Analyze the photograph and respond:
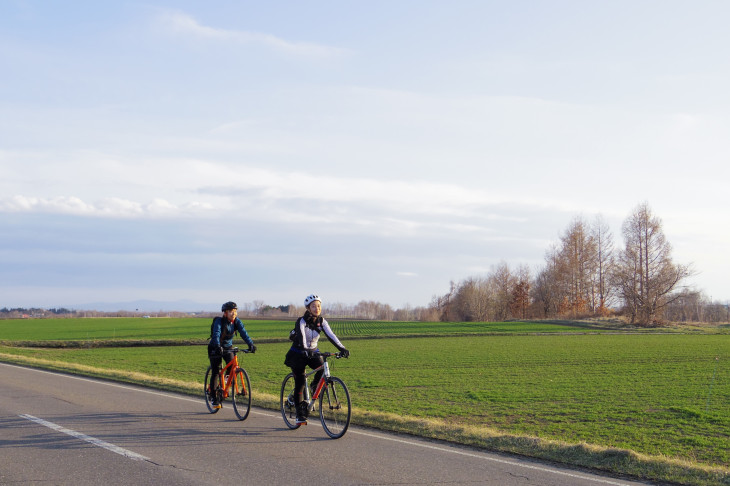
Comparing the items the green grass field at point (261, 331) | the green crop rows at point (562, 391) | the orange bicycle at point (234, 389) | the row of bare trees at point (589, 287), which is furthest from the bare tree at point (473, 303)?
the orange bicycle at point (234, 389)

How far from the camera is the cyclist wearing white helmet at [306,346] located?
9977 mm

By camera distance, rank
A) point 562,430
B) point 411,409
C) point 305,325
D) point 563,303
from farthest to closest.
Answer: point 563,303, point 411,409, point 562,430, point 305,325

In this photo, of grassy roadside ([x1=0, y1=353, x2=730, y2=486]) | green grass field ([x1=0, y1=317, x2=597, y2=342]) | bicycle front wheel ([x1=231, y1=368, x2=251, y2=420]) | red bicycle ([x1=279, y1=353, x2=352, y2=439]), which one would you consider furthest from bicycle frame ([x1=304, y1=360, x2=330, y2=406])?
green grass field ([x1=0, y1=317, x2=597, y2=342])

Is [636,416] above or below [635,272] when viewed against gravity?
below

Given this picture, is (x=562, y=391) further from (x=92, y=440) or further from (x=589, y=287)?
(x=589, y=287)

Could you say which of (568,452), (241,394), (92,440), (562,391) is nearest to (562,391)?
(562,391)

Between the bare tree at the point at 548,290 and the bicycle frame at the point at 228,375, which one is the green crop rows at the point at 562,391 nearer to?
the bicycle frame at the point at 228,375

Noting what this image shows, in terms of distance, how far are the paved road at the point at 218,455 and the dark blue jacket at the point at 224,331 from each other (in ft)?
4.35

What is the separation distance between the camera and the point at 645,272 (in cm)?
Result: 9362

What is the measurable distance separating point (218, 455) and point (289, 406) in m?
2.18

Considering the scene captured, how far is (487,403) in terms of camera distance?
53.3 ft

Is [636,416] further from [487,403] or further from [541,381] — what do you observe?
[541,381]

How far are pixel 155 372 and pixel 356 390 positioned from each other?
10.4 metres

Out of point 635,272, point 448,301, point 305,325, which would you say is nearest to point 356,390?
point 305,325
